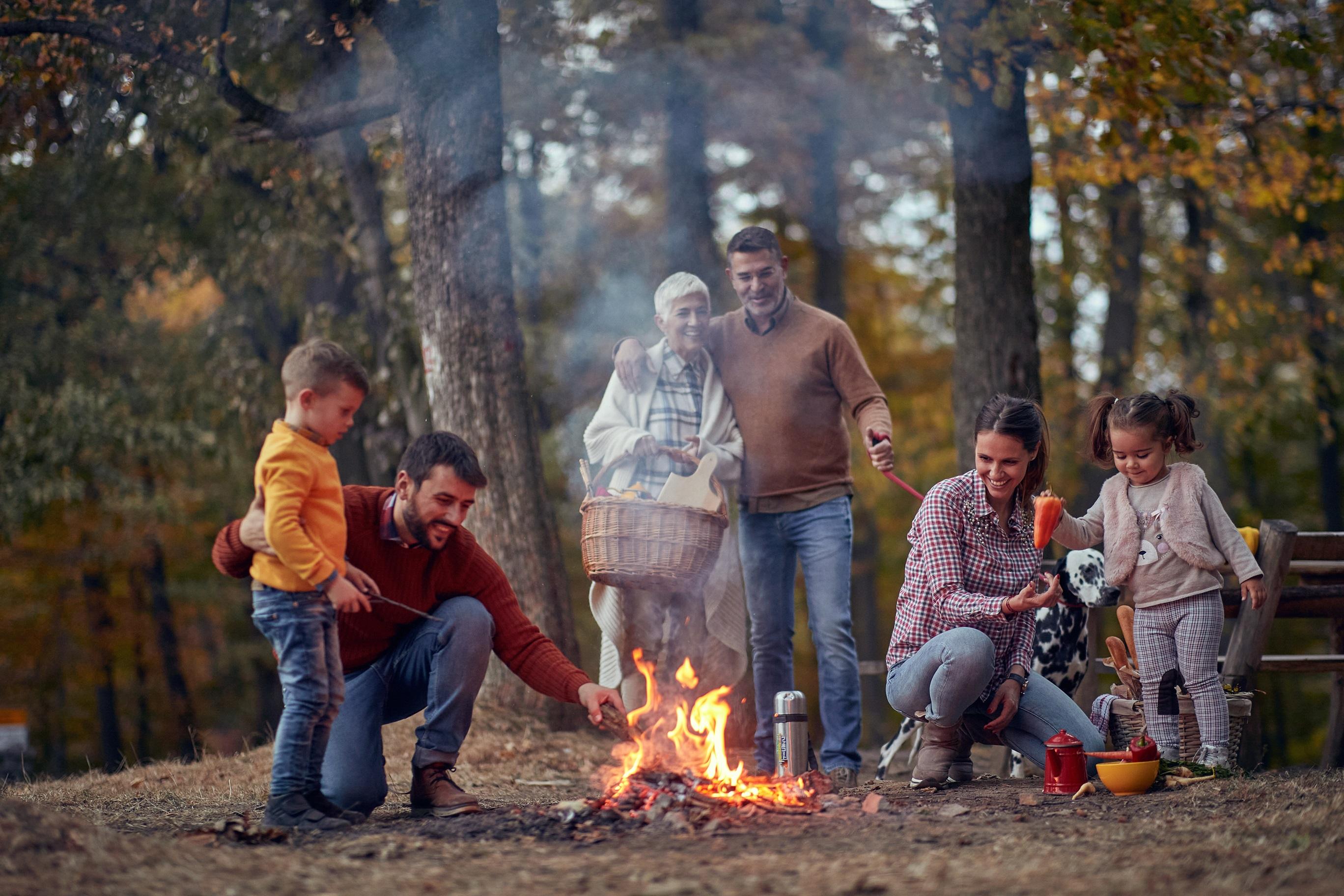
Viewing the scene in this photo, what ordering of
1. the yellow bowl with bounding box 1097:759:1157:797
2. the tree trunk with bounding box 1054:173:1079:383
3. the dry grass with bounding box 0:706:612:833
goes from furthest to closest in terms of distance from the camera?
the tree trunk with bounding box 1054:173:1079:383
the dry grass with bounding box 0:706:612:833
the yellow bowl with bounding box 1097:759:1157:797

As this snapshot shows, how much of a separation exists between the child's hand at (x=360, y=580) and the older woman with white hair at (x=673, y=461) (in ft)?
4.25

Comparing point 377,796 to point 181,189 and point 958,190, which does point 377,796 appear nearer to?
point 958,190

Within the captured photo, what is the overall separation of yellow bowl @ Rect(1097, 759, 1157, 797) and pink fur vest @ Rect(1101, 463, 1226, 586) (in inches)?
28.9

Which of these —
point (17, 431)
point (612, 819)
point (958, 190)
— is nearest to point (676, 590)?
point (612, 819)

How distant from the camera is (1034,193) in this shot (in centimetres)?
1316

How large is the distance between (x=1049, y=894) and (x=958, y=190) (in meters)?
5.33

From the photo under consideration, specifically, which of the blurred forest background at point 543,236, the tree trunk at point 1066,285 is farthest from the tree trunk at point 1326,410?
the tree trunk at point 1066,285

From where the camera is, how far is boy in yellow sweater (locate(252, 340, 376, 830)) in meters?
3.68

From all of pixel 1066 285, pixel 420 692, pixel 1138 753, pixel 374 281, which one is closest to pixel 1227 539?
pixel 1138 753

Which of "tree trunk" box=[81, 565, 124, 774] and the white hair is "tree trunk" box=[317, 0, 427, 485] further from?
"tree trunk" box=[81, 565, 124, 774]

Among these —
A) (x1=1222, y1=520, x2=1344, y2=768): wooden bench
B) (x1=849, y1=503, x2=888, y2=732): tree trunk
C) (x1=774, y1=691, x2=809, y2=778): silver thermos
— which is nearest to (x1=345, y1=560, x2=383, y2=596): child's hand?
(x1=774, y1=691, x2=809, y2=778): silver thermos

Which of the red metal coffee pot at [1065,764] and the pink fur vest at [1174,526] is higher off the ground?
the pink fur vest at [1174,526]

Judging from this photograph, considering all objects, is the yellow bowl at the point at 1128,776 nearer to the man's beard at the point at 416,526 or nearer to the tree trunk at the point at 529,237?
the man's beard at the point at 416,526

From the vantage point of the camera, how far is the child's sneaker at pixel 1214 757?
14.9 ft
